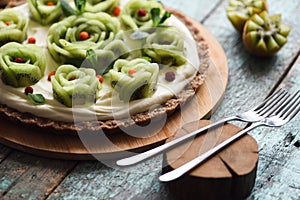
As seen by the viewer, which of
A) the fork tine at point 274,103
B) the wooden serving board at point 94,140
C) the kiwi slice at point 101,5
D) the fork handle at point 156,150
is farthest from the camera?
the kiwi slice at point 101,5

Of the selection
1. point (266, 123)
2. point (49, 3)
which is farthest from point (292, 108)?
point (49, 3)

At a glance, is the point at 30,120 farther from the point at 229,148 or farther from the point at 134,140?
the point at 229,148

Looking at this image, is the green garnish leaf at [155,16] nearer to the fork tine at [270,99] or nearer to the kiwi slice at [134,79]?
the kiwi slice at [134,79]

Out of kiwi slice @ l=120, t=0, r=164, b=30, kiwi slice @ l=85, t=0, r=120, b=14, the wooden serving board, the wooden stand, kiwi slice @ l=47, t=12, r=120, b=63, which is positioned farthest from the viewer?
kiwi slice @ l=85, t=0, r=120, b=14

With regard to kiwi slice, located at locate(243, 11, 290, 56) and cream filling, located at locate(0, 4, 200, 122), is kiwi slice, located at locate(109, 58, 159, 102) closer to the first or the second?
cream filling, located at locate(0, 4, 200, 122)

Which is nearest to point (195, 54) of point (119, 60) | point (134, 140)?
point (119, 60)

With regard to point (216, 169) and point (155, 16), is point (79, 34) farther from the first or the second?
point (216, 169)

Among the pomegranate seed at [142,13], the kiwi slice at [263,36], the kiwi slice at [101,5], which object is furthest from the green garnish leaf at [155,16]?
the kiwi slice at [263,36]

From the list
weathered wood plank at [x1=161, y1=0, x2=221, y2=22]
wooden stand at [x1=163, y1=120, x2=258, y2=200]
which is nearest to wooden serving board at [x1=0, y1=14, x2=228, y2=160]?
wooden stand at [x1=163, y1=120, x2=258, y2=200]
